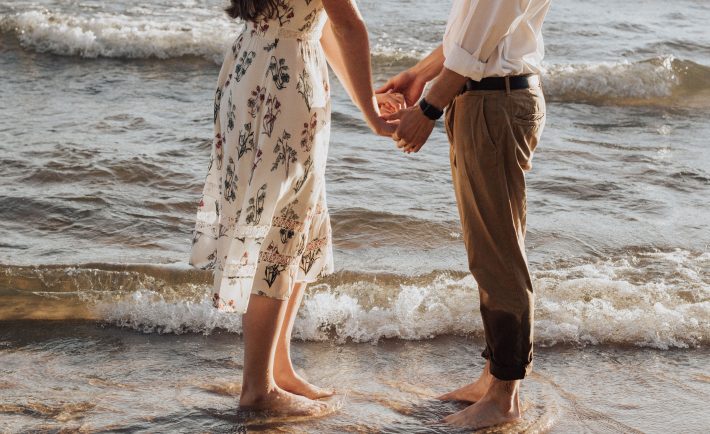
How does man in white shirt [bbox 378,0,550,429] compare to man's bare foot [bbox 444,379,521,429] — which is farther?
man's bare foot [bbox 444,379,521,429]

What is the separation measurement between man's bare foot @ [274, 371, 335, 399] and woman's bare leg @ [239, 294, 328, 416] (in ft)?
0.41

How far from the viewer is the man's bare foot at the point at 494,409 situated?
3209 millimetres

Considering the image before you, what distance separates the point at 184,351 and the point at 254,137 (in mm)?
1301

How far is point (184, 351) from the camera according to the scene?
3986 millimetres

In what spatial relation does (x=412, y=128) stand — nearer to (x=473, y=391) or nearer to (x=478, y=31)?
(x=478, y=31)

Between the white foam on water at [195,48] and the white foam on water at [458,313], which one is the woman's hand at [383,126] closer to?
the white foam on water at [458,313]

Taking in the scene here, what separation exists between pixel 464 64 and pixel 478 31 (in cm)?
10

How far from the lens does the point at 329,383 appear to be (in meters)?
3.73

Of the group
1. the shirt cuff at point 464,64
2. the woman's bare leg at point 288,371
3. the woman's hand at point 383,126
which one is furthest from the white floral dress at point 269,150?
the shirt cuff at point 464,64

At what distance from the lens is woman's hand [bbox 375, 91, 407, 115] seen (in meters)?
3.40

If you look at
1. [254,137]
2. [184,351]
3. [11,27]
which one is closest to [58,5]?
[11,27]

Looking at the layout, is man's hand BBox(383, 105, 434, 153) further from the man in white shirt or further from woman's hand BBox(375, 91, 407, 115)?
woman's hand BBox(375, 91, 407, 115)

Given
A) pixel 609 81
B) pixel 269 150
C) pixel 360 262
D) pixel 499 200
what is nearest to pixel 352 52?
pixel 269 150

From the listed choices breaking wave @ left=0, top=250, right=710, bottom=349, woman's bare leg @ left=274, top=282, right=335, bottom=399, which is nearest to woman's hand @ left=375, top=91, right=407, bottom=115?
woman's bare leg @ left=274, top=282, right=335, bottom=399
